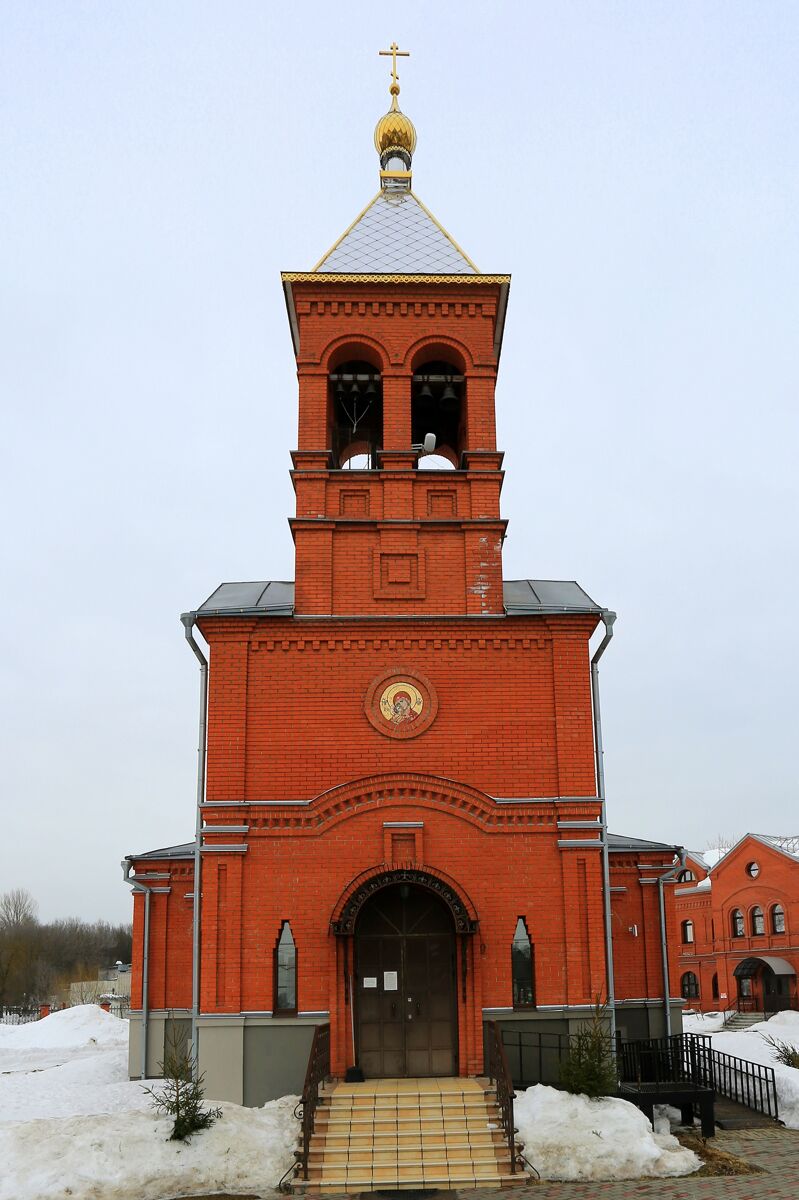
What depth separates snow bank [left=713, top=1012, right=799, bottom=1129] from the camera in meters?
14.6

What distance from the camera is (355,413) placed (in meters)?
17.3

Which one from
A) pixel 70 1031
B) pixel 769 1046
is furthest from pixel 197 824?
pixel 70 1031

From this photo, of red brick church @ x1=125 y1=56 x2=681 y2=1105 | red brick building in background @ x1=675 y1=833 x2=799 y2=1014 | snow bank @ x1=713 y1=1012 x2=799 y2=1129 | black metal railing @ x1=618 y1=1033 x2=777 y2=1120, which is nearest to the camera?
red brick church @ x1=125 y1=56 x2=681 y2=1105

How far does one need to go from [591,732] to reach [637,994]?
5.53 metres

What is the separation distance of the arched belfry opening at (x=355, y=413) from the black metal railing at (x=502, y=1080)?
831 cm

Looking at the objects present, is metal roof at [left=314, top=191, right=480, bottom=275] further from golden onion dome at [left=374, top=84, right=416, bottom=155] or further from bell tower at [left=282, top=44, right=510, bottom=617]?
golden onion dome at [left=374, top=84, right=416, bottom=155]

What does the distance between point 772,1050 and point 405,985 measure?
9.25 metres

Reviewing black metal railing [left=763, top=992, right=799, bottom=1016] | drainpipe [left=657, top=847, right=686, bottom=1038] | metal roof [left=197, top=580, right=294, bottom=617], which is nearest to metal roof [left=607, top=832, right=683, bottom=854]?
drainpipe [left=657, top=847, right=686, bottom=1038]

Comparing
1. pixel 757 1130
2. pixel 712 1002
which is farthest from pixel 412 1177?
pixel 712 1002

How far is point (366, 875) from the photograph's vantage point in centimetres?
1329

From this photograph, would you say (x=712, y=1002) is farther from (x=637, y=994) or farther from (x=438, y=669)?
(x=438, y=669)

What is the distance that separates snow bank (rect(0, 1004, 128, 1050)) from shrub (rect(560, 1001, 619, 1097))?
56.0ft

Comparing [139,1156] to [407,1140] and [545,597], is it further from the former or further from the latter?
[545,597]

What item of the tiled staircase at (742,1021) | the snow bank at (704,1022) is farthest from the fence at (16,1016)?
the tiled staircase at (742,1021)
